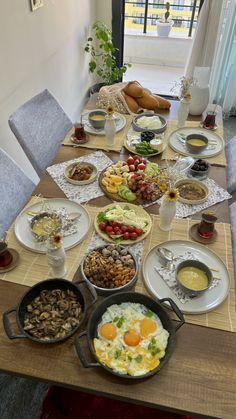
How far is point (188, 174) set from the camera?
1.62 metres

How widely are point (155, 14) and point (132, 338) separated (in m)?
4.91

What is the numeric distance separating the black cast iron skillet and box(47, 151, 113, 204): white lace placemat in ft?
1.83

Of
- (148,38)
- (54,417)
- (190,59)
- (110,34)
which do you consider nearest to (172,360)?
(54,417)

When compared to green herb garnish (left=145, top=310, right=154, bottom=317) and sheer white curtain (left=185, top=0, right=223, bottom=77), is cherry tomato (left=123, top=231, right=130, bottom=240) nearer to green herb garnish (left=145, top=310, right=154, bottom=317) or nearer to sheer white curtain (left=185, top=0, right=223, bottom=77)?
green herb garnish (left=145, top=310, right=154, bottom=317)

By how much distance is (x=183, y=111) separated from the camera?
1.93m

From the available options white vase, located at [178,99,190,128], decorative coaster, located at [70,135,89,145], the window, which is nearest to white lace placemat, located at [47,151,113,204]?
decorative coaster, located at [70,135,89,145]

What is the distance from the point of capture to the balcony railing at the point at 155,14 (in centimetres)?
441

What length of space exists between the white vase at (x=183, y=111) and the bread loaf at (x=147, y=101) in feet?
0.85

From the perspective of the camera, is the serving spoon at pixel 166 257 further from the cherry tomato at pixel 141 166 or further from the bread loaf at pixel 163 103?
the bread loaf at pixel 163 103

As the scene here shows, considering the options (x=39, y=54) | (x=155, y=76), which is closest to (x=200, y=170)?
(x=39, y=54)

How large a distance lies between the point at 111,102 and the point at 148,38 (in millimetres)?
3136

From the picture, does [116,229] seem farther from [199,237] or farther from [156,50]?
[156,50]

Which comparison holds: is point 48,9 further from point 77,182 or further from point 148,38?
point 148,38

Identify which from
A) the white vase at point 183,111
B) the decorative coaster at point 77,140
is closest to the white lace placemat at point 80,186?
the decorative coaster at point 77,140
